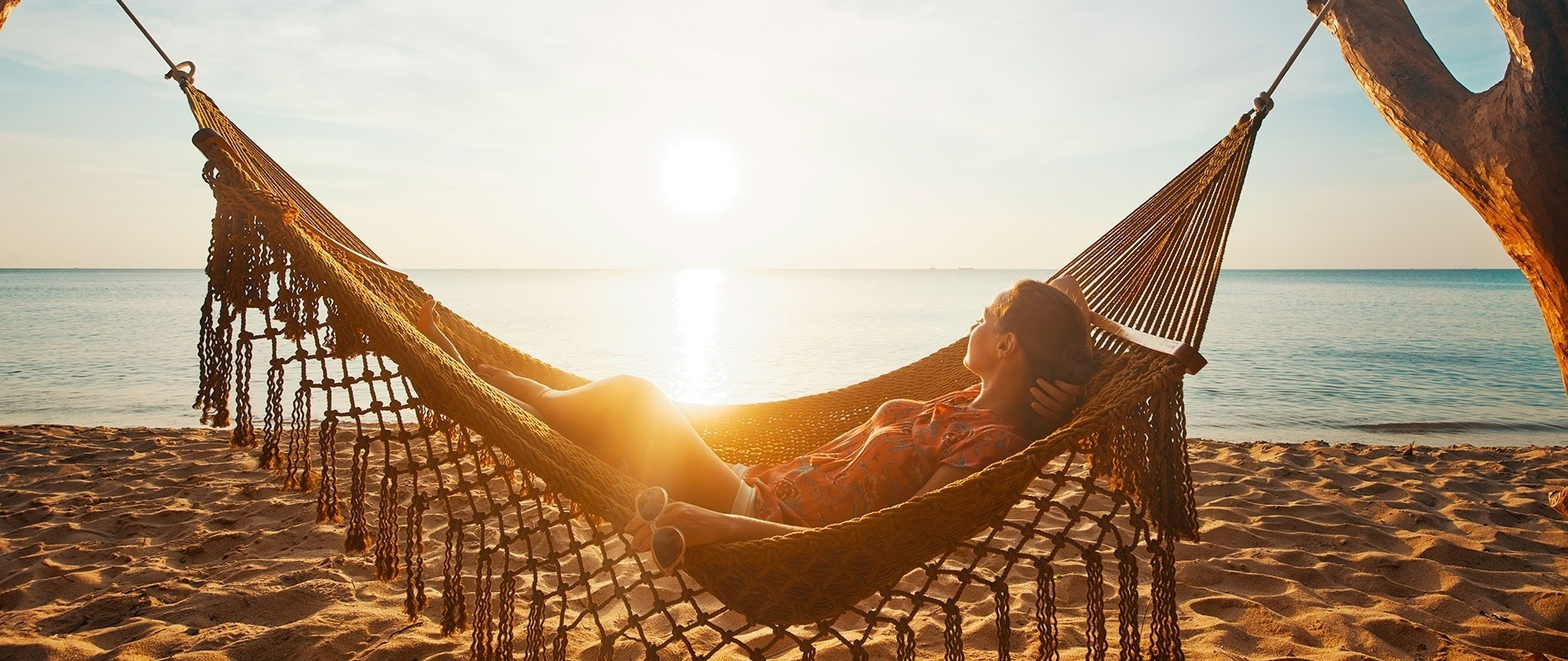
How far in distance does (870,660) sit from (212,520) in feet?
6.74

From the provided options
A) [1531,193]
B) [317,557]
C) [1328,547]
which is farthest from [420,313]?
[1328,547]

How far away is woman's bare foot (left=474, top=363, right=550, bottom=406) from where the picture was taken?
5.76 ft

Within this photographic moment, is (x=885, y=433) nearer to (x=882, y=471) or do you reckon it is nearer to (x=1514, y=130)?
(x=882, y=471)

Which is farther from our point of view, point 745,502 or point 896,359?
point 896,359

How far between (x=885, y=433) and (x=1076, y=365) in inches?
15.8

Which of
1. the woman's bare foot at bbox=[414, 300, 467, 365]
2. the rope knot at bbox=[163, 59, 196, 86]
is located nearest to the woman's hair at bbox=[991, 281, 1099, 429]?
the woman's bare foot at bbox=[414, 300, 467, 365]

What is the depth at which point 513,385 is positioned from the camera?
180 cm

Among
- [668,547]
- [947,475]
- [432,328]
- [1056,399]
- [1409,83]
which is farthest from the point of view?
[432,328]

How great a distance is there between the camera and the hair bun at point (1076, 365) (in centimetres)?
159

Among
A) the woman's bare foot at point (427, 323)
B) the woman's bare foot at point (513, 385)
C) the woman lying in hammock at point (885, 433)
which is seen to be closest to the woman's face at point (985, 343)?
the woman lying in hammock at point (885, 433)

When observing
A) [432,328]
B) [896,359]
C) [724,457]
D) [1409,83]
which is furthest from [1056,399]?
[896,359]

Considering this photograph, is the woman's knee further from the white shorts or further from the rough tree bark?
the rough tree bark

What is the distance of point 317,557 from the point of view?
84.7 inches

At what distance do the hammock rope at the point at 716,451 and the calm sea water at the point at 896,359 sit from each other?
3684 mm
